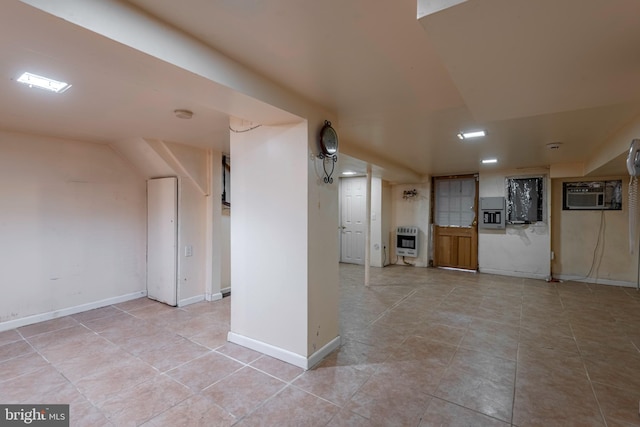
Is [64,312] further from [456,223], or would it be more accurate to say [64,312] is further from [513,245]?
[513,245]

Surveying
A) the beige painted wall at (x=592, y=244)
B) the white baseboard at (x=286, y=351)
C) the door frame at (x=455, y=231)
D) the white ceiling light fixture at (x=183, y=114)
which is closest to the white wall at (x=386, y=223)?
the door frame at (x=455, y=231)

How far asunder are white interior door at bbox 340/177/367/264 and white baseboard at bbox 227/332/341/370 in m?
4.60

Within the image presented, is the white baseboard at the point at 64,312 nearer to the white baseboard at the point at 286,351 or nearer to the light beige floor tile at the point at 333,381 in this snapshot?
the white baseboard at the point at 286,351

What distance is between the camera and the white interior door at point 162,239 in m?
4.07

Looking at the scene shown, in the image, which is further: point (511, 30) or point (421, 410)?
point (421, 410)

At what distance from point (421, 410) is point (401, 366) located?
56 cm

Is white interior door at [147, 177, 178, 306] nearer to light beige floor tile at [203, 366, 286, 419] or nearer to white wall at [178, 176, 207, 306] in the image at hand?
white wall at [178, 176, 207, 306]

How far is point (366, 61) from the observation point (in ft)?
5.84

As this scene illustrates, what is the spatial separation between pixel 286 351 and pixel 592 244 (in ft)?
20.5

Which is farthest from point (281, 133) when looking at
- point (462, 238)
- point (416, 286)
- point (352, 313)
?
point (462, 238)

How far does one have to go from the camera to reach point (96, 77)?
1950 millimetres

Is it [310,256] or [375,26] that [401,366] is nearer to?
[310,256]

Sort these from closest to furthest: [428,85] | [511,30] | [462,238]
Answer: [511,30], [428,85], [462,238]

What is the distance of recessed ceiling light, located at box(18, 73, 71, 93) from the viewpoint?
1.94 metres
